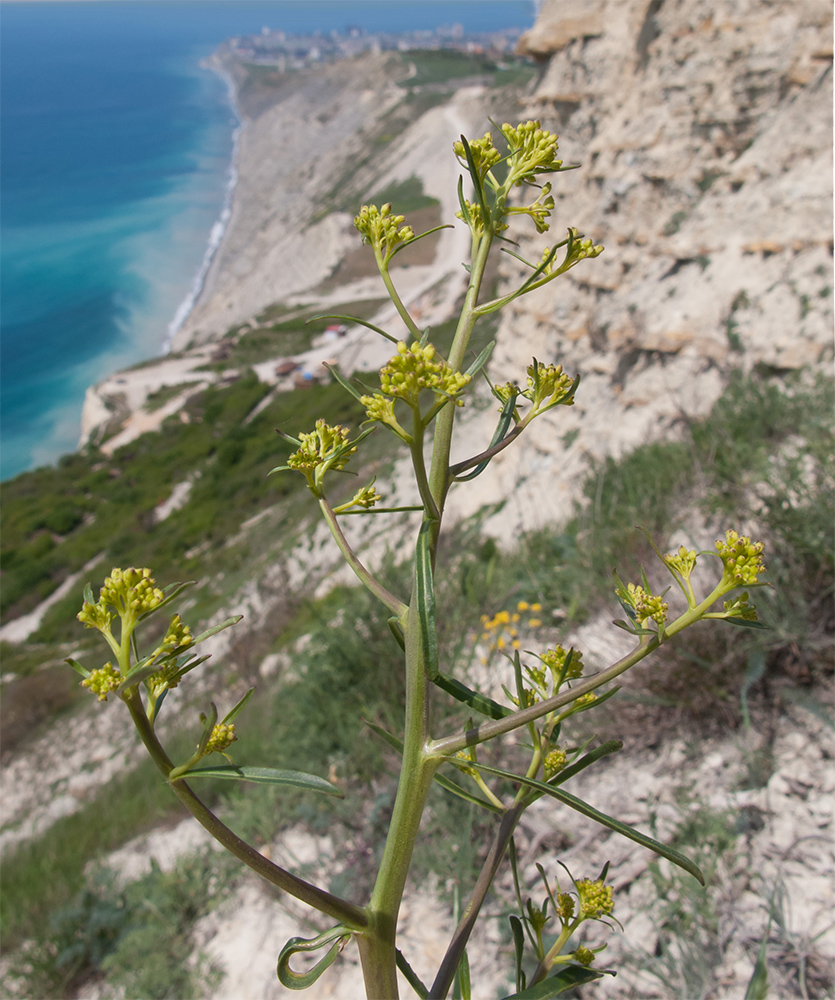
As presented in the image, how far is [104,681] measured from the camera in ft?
2.55

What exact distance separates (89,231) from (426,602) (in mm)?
90225

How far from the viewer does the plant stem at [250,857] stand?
0.79 m

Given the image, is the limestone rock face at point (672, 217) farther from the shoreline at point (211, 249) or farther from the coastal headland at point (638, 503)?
the shoreline at point (211, 249)

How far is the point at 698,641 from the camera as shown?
3020 mm

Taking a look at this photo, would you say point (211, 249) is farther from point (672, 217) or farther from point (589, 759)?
point (589, 759)

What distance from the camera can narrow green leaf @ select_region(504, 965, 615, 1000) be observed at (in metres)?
0.98

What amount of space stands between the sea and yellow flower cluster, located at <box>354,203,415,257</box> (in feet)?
182

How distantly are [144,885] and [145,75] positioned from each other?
18785cm

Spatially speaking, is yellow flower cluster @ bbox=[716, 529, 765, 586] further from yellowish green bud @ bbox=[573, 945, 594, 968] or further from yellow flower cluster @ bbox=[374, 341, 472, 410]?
yellowish green bud @ bbox=[573, 945, 594, 968]

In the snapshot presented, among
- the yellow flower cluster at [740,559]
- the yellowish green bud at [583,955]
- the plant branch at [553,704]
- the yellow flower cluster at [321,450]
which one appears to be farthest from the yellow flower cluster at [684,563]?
the yellowish green bud at [583,955]

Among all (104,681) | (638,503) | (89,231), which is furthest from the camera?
(89,231)

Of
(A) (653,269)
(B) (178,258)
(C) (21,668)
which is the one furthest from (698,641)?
(B) (178,258)

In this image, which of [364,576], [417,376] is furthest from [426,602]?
[417,376]

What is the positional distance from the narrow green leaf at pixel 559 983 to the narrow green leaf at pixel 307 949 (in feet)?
0.92
